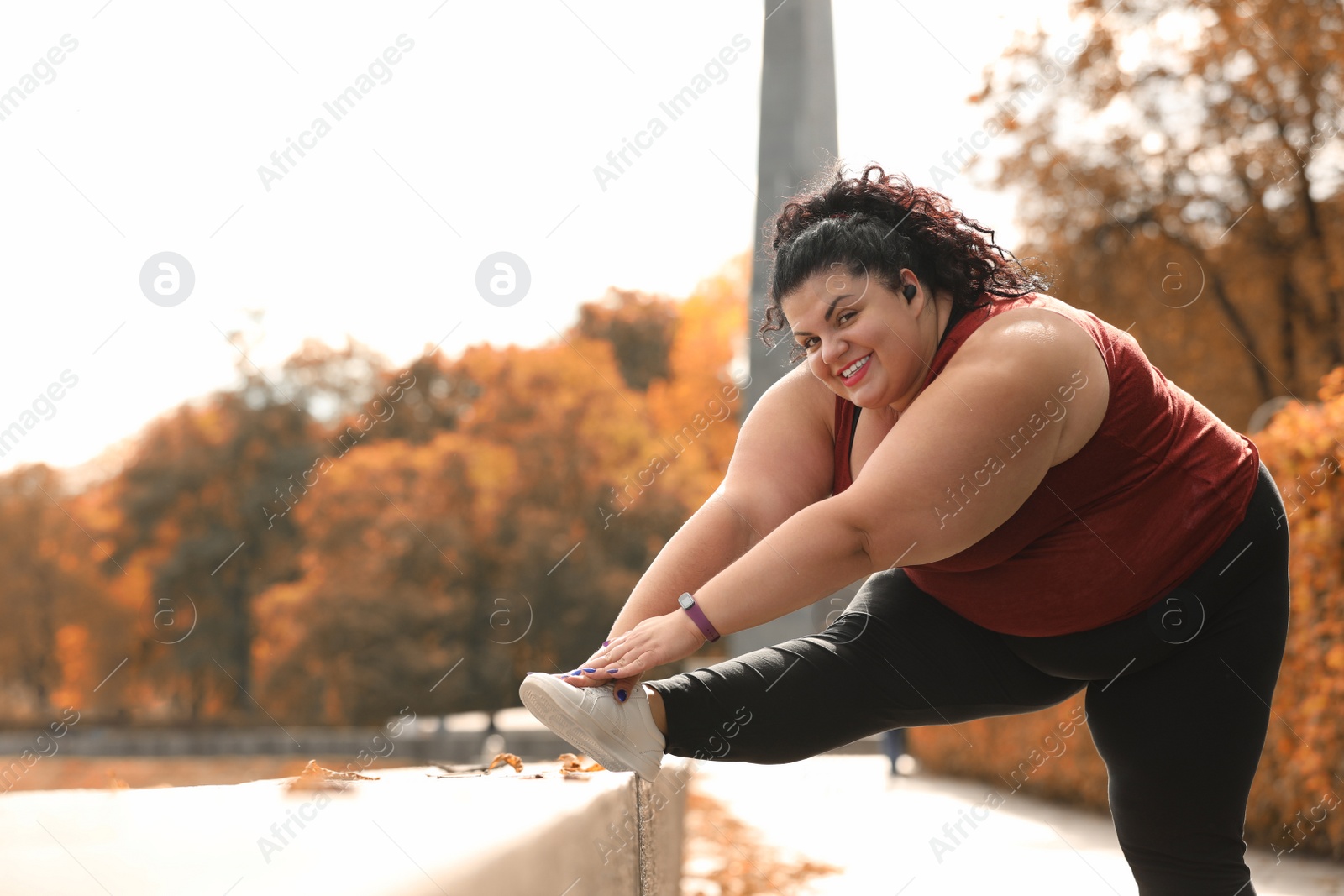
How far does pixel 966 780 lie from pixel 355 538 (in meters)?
19.2

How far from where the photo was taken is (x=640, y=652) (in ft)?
6.06

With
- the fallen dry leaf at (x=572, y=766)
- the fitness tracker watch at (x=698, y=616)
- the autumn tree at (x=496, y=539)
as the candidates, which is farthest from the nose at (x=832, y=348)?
the autumn tree at (x=496, y=539)

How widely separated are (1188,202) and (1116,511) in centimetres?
1212

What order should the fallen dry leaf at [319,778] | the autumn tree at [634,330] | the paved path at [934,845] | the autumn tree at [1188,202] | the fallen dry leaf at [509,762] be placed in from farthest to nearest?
the autumn tree at [634,330]
the autumn tree at [1188,202]
the paved path at [934,845]
the fallen dry leaf at [509,762]
the fallen dry leaf at [319,778]

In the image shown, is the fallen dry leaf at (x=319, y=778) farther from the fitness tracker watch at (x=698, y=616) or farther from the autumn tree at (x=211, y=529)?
the autumn tree at (x=211, y=529)

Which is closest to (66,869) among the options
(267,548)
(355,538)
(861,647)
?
(861,647)

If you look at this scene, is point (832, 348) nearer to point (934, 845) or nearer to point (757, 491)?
point (757, 491)

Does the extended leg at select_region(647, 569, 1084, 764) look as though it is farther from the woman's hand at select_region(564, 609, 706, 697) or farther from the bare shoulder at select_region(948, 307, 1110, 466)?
the bare shoulder at select_region(948, 307, 1110, 466)

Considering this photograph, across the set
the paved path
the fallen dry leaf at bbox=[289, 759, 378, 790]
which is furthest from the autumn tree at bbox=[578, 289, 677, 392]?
the fallen dry leaf at bbox=[289, 759, 378, 790]

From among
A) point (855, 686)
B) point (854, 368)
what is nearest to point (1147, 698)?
point (855, 686)

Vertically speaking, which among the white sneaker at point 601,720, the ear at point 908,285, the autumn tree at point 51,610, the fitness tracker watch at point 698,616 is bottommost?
the autumn tree at point 51,610

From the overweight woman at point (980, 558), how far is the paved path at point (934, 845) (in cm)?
178

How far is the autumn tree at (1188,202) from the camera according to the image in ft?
39.3

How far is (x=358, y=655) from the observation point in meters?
24.5
